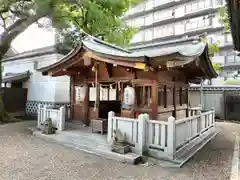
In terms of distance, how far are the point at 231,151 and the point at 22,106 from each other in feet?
43.3

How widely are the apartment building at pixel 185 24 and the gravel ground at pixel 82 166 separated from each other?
1681 centimetres

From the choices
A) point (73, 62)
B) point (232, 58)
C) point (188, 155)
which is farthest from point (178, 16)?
point (188, 155)

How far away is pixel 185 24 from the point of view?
2719cm

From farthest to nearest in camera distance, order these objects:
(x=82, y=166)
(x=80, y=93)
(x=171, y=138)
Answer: (x=80, y=93), (x=171, y=138), (x=82, y=166)

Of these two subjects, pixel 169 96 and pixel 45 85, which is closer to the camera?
pixel 169 96

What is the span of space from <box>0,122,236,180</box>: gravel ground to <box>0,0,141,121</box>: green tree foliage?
692 cm

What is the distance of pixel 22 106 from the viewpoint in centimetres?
1405

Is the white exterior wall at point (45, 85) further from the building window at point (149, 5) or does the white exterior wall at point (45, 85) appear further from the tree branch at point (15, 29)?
the building window at point (149, 5)

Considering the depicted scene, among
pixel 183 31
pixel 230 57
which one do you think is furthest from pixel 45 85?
pixel 230 57

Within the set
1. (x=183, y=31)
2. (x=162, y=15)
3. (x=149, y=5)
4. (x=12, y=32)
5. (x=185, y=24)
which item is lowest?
(x=12, y=32)

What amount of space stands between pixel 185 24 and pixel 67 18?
65.1 ft

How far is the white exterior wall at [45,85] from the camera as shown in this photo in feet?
41.7

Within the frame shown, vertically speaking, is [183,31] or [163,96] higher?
[183,31]

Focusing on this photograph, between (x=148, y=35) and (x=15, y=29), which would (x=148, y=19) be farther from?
(x=15, y=29)
